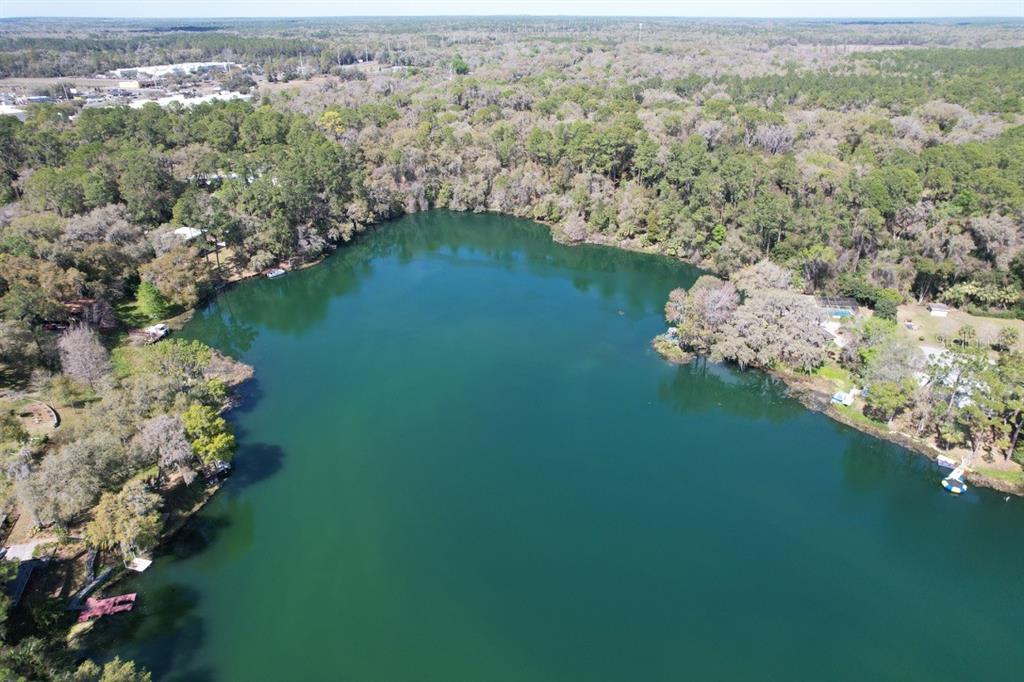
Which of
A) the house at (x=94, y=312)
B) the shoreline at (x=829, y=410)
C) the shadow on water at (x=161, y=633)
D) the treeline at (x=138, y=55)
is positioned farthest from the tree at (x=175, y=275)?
the treeline at (x=138, y=55)

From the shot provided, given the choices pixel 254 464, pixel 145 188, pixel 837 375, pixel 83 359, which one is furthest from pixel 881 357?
pixel 145 188

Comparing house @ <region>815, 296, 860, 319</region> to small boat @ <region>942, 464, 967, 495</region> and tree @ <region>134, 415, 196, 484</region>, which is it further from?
tree @ <region>134, 415, 196, 484</region>

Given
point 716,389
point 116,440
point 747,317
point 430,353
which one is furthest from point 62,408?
point 747,317

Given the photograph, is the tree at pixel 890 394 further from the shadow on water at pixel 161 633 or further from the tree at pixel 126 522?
the tree at pixel 126 522

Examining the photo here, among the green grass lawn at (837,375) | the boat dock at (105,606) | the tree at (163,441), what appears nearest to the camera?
the boat dock at (105,606)

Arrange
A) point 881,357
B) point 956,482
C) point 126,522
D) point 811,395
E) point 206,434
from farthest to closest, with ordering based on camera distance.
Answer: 1. point 811,395
2. point 881,357
3. point 956,482
4. point 206,434
5. point 126,522

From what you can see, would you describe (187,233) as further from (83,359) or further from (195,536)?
(195,536)
